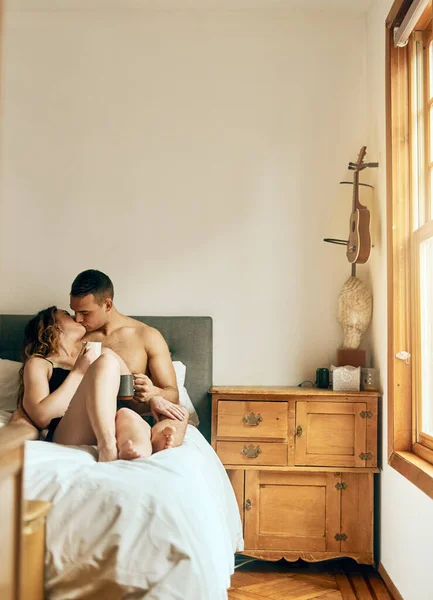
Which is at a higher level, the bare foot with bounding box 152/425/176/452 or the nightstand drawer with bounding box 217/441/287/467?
the bare foot with bounding box 152/425/176/452

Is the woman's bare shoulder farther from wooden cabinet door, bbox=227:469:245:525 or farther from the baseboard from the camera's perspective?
the baseboard

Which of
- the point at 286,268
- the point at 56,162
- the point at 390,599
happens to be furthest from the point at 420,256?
the point at 56,162

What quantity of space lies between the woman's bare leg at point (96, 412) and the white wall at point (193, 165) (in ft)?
3.97

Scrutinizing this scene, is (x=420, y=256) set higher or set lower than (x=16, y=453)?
higher

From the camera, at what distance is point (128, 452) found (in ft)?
7.14

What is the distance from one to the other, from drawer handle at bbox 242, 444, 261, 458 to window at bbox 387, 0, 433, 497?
24.9 inches

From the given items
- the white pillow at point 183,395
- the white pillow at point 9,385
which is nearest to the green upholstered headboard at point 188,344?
the white pillow at point 183,395

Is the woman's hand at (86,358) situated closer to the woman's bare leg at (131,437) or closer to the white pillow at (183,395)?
the woman's bare leg at (131,437)

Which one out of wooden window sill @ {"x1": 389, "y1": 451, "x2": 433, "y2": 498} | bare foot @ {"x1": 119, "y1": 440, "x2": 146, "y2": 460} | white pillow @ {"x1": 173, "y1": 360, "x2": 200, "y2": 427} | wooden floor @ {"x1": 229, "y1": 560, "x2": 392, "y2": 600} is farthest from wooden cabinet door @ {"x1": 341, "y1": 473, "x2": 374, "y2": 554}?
bare foot @ {"x1": 119, "y1": 440, "x2": 146, "y2": 460}

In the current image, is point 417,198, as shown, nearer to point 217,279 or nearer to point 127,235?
point 217,279

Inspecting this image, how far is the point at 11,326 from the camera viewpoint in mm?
3447

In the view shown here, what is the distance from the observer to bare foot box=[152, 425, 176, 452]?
2.46 meters

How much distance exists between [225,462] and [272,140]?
180cm

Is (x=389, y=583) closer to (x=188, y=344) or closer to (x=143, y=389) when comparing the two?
(x=143, y=389)
